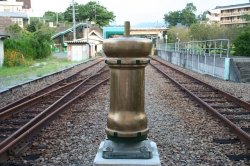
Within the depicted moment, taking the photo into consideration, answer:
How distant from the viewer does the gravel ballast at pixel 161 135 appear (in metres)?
3.85

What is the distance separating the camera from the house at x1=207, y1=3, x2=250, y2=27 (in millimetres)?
69375

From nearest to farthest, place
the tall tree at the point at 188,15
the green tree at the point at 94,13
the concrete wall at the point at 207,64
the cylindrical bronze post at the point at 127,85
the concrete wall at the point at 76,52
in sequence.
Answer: the cylindrical bronze post at the point at 127,85 → the concrete wall at the point at 207,64 → the concrete wall at the point at 76,52 → the green tree at the point at 94,13 → the tall tree at the point at 188,15

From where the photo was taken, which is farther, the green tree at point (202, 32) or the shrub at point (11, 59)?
the green tree at point (202, 32)

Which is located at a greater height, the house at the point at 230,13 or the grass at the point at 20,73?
the house at the point at 230,13

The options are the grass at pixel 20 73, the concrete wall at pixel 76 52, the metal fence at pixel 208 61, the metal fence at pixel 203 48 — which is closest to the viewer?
the grass at pixel 20 73

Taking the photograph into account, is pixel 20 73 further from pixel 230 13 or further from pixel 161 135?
pixel 230 13

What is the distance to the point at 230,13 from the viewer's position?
7375cm

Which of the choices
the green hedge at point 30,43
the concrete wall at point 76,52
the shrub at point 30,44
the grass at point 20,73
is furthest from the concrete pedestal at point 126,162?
the concrete wall at point 76,52

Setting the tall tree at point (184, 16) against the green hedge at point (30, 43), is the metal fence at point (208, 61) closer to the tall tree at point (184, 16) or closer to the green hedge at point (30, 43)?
the green hedge at point (30, 43)

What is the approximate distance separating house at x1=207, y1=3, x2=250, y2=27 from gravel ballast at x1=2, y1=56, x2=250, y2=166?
66.1 metres

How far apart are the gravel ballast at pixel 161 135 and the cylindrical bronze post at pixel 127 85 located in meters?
1.44

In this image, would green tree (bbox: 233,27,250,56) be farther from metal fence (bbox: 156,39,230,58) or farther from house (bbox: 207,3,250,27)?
house (bbox: 207,3,250,27)

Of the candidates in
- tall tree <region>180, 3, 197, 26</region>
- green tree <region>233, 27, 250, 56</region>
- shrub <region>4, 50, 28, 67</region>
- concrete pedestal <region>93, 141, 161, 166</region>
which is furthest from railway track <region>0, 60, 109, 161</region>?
tall tree <region>180, 3, 197, 26</region>

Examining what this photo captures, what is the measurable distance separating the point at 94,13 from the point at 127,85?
74.6 m
